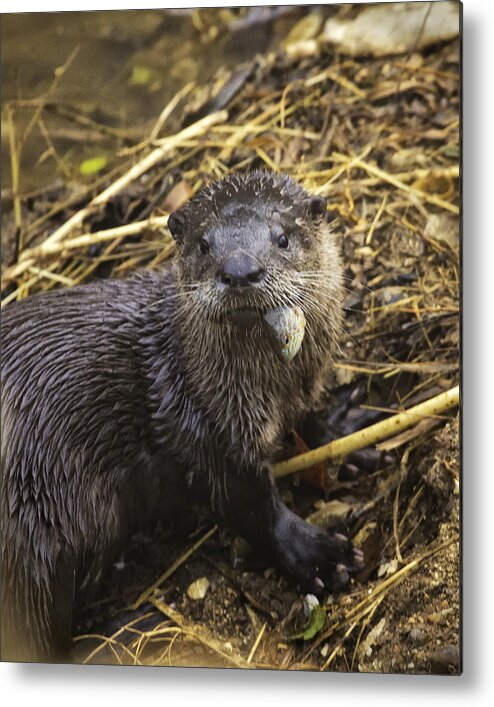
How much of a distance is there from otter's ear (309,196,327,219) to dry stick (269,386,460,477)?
50 centimetres

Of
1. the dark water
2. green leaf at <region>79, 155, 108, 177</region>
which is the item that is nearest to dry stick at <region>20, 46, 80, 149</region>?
the dark water

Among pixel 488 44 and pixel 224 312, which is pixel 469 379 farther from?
pixel 488 44

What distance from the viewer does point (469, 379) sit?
7.30ft

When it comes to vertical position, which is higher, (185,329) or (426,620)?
(185,329)

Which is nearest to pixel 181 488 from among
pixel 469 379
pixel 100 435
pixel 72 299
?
pixel 100 435

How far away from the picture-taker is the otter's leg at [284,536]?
2273mm

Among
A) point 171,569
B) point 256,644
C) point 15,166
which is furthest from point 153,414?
point 15,166

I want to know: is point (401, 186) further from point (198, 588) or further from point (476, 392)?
point (198, 588)

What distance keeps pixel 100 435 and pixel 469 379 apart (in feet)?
2.83

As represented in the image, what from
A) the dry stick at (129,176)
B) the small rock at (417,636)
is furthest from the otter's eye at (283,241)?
the small rock at (417,636)

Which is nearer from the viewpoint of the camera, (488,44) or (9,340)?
(488,44)

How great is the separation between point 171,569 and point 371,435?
58 centimetres

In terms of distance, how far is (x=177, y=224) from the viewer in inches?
90.2

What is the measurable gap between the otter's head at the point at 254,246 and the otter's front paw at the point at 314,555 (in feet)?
1.70
